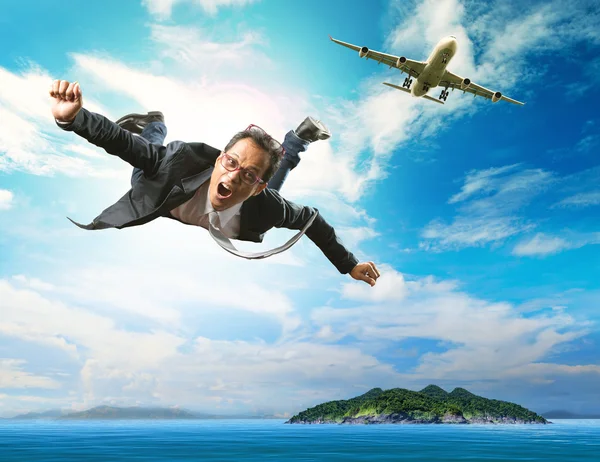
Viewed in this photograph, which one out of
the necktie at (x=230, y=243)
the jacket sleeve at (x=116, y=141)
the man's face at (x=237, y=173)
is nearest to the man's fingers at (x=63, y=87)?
the jacket sleeve at (x=116, y=141)

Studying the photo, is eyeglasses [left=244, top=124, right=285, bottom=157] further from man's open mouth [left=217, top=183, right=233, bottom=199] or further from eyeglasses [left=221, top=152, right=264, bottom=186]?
man's open mouth [left=217, top=183, right=233, bottom=199]

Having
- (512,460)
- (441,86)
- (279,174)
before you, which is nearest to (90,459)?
(512,460)

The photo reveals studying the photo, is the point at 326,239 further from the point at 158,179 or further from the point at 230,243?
the point at 158,179

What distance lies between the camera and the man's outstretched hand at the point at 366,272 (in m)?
4.15

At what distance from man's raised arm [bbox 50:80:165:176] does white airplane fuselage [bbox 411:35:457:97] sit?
76.0 feet

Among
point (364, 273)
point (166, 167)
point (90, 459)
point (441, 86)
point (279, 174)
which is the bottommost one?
point (90, 459)

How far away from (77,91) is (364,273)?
252 cm

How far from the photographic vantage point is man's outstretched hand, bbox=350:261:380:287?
13.6 feet

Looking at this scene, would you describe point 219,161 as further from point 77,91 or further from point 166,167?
point 77,91

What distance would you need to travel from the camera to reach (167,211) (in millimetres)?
3463

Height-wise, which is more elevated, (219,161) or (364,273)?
(219,161)

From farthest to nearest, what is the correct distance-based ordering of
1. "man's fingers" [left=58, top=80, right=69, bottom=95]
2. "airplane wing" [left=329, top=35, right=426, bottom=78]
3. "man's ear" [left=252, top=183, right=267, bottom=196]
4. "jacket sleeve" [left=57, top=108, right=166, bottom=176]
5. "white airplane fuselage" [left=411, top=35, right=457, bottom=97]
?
1. "airplane wing" [left=329, top=35, right=426, bottom=78]
2. "white airplane fuselage" [left=411, top=35, right=457, bottom=97]
3. "man's ear" [left=252, top=183, right=267, bottom=196]
4. "jacket sleeve" [left=57, top=108, right=166, bottom=176]
5. "man's fingers" [left=58, top=80, right=69, bottom=95]

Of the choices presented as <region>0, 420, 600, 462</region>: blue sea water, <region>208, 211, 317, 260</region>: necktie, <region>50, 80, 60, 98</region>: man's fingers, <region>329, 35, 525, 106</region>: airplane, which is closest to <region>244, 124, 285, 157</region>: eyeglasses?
<region>208, 211, 317, 260</region>: necktie

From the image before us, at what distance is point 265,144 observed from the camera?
10.7ft
